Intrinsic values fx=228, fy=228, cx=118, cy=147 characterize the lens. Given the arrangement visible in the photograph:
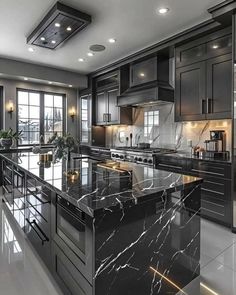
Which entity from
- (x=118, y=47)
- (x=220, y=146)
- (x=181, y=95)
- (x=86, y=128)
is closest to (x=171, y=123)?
(x=181, y=95)

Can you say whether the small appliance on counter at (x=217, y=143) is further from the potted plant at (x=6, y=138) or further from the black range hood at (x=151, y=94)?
the potted plant at (x=6, y=138)

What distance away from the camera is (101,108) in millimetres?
6215

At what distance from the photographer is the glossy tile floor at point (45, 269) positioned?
1906mm

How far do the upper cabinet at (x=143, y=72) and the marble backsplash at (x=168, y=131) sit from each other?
64cm

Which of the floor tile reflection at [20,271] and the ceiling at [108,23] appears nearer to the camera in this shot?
the floor tile reflection at [20,271]

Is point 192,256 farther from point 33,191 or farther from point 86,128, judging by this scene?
point 86,128

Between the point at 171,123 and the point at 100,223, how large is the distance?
3669 millimetres

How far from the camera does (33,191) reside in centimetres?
241

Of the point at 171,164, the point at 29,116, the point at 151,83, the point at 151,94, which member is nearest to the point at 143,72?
the point at 151,83

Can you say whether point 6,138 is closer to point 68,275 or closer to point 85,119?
point 85,119

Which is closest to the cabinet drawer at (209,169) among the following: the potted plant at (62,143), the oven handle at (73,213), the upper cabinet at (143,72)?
the potted plant at (62,143)

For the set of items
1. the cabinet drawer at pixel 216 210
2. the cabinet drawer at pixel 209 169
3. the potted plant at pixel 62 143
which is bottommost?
the cabinet drawer at pixel 216 210

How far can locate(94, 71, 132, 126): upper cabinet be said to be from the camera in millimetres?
5566

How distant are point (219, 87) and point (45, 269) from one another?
326 cm
